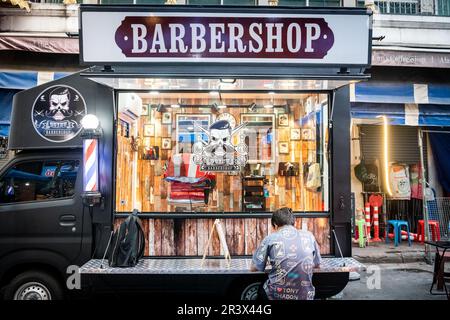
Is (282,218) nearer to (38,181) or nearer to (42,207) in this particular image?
(42,207)

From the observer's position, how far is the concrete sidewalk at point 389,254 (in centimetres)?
950

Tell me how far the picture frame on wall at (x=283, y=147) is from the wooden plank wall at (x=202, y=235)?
1.55 m

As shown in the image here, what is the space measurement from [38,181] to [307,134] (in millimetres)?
4027

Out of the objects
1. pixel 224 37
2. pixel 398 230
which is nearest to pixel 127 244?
pixel 224 37

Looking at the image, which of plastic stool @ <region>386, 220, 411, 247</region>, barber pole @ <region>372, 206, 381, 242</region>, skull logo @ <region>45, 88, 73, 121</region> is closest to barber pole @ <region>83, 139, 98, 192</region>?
skull logo @ <region>45, 88, 73, 121</region>

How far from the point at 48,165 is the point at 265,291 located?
11.6 feet

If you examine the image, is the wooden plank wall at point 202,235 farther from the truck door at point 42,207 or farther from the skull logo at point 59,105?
the skull logo at point 59,105

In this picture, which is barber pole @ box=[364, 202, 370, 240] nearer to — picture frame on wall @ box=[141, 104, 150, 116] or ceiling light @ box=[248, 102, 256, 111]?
ceiling light @ box=[248, 102, 256, 111]

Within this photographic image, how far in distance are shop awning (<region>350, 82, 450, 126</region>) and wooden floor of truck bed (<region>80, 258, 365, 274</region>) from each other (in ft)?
19.4

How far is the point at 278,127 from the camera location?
7066 millimetres

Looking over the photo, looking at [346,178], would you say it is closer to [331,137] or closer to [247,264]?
[331,137]

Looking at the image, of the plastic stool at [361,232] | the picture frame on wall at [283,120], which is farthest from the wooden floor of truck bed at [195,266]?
the plastic stool at [361,232]

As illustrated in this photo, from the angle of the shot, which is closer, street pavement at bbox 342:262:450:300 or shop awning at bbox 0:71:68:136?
street pavement at bbox 342:262:450:300

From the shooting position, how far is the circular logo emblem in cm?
575
